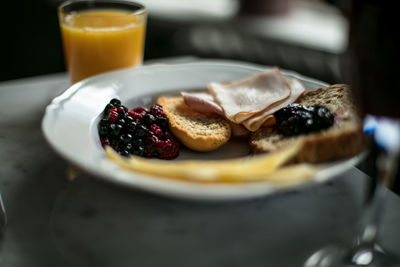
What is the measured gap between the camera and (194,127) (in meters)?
1.19

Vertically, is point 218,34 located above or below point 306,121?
below

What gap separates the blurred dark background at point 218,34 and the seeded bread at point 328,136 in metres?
1.43

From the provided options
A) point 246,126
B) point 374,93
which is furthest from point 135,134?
point 374,93

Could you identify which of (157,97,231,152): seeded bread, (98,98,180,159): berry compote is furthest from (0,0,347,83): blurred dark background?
(98,98,180,159): berry compote

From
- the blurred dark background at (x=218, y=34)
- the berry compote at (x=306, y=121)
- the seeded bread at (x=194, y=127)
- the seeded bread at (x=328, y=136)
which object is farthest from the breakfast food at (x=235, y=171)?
the blurred dark background at (x=218, y=34)

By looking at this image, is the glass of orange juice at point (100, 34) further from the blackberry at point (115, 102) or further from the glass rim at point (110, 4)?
the blackberry at point (115, 102)

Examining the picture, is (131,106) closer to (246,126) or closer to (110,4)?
(246,126)

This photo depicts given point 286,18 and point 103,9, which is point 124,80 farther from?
point 286,18

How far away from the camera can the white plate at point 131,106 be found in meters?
0.73

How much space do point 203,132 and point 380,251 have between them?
538 mm

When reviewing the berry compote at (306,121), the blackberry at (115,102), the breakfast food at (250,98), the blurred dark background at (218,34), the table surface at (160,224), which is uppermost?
the berry compote at (306,121)

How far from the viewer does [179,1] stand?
11.7 ft

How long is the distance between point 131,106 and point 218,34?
6.42ft

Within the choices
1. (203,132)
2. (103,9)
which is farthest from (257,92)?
(103,9)
